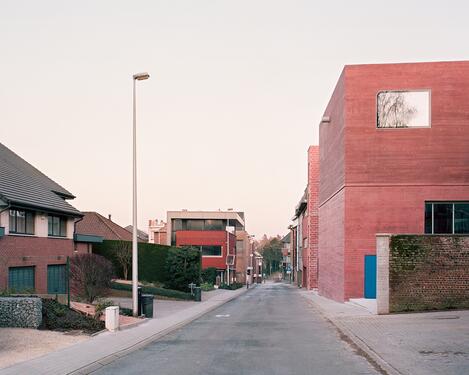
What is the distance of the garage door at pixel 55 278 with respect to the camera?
101 feet

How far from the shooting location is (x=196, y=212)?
78125 millimetres

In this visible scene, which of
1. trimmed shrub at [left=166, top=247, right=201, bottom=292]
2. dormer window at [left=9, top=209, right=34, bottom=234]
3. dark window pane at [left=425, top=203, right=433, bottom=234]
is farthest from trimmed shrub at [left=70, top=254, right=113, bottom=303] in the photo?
trimmed shrub at [left=166, top=247, right=201, bottom=292]

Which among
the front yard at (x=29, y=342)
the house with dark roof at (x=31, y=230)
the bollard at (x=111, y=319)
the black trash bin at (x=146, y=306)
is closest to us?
the front yard at (x=29, y=342)

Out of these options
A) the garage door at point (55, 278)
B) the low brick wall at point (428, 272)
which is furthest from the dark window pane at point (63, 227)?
the low brick wall at point (428, 272)

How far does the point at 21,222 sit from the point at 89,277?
6.50 m

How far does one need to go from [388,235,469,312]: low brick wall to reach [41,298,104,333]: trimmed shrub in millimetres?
11269

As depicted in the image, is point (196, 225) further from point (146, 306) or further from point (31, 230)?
point (146, 306)

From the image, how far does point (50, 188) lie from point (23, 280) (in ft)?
32.3

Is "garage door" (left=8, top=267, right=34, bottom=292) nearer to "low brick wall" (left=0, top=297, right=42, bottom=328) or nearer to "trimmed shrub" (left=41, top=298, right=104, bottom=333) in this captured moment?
"trimmed shrub" (left=41, top=298, right=104, bottom=333)

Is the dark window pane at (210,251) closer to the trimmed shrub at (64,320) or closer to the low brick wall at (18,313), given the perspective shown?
the trimmed shrub at (64,320)

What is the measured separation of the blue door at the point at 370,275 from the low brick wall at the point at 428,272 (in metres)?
8.48

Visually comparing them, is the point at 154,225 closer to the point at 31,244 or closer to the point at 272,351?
the point at 31,244

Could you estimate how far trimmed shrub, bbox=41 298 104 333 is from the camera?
1753cm

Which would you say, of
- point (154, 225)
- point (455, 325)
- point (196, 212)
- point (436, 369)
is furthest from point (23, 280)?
point (154, 225)
